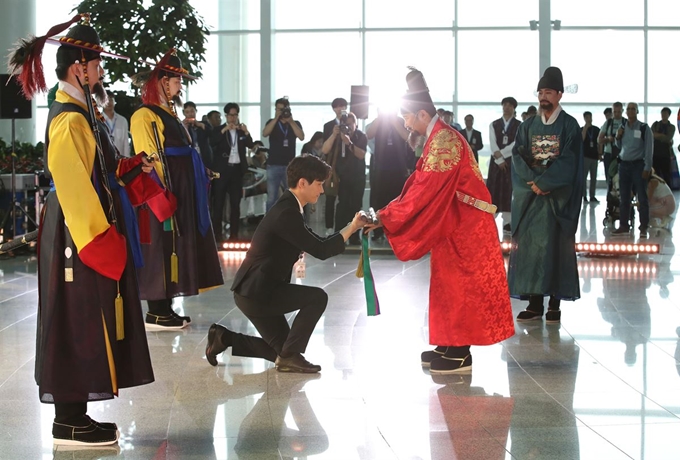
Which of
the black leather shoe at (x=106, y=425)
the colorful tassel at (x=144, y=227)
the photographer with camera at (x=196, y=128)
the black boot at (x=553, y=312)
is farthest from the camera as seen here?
the photographer with camera at (x=196, y=128)

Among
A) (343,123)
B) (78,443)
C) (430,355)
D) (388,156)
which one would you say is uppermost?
(343,123)

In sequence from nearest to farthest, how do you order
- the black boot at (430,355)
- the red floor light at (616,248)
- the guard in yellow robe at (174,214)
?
the black boot at (430,355) → the guard in yellow robe at (174,214) → the red floor light at (616,248)

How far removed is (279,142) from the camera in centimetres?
1129

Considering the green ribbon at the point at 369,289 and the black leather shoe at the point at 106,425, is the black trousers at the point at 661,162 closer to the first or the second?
the green ribbon at the point at 369,289

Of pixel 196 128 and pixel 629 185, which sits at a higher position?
pixel 196 128

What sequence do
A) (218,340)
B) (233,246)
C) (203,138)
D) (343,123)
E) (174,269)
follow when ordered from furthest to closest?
(343,123) < (233,246) < (203,138) < (174,269) < (218,340)

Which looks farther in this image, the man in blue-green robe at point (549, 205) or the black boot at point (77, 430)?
the man in blue-green robe at point (549, 205)

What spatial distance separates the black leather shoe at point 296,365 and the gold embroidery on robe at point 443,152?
1089mm

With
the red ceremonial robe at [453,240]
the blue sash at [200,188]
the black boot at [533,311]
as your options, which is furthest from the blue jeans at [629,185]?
the red ceremonial robe at [453,240]

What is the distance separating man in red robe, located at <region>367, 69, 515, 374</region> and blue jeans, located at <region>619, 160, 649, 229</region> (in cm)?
731

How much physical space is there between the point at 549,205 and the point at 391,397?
233 centimetres

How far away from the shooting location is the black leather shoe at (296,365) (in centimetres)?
496

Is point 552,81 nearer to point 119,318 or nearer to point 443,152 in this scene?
point 443,152

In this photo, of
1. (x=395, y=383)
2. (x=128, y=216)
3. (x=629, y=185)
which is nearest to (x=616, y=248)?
(x=629, y=185)
